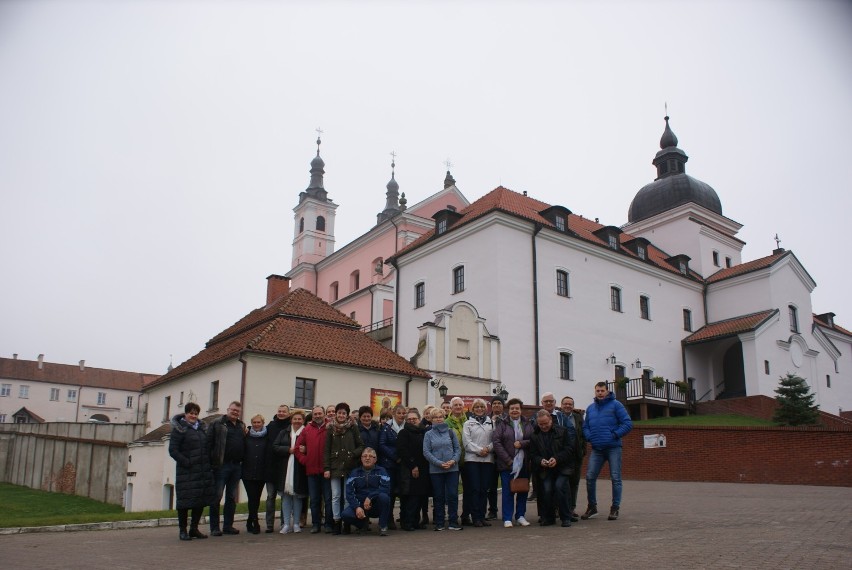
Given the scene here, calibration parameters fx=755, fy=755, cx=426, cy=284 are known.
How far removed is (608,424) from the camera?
423 inches

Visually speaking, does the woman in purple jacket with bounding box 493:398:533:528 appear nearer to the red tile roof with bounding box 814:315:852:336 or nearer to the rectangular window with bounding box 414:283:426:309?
the rectangular window with bounding box 414:283:426:309

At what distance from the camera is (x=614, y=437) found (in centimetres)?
1067

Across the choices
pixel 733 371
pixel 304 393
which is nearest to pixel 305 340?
pixel 304 393

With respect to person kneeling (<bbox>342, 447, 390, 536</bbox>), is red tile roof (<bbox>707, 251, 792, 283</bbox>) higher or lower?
higher

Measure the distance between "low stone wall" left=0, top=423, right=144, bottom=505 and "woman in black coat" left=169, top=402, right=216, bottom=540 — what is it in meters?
16.9

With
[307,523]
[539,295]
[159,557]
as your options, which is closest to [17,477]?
[539,295]

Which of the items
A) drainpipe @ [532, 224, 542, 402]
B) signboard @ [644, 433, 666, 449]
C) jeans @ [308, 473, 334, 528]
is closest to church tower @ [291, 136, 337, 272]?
drainpipe @ [532, 224, 542, 402]

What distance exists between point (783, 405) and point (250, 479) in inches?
864

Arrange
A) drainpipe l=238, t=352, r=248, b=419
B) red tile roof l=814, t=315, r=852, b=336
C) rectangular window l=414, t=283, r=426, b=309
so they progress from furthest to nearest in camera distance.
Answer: red tile roof l=814, t=315, r=852, b=336 < rectangular window l=414, t=283, r=426, b=309 < drainpipe l=238, t=352, r=248, b=419

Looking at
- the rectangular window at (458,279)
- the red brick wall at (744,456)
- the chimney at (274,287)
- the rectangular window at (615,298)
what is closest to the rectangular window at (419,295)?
the rectangular window at (458,279)

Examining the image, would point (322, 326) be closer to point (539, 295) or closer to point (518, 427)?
point (539, 295)

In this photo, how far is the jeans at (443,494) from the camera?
408 inches

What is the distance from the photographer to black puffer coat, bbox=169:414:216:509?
991 centimetres

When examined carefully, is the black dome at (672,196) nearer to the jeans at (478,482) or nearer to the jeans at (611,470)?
the jeans at (611,470)
